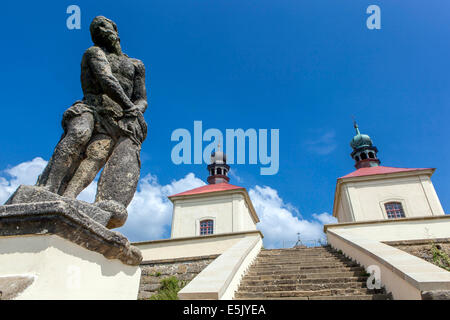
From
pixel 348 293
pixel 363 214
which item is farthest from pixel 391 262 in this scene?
pixel 363 214

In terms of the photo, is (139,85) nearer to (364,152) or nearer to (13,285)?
(13,285)


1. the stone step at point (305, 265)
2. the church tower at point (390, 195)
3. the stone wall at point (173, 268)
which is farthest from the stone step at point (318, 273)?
the church tower at point (390, 195)

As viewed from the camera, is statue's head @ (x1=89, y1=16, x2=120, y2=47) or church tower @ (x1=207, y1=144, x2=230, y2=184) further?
church tower @ (x1=207, y1=144, x2=230, y2=184)

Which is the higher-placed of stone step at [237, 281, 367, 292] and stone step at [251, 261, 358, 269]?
stone step at [251, 261, 358, 269]

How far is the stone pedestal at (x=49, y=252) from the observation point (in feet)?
4.84

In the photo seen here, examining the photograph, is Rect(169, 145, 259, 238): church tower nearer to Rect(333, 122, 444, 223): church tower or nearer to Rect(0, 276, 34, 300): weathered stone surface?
Rect(333, 122, 444, 223): church tower

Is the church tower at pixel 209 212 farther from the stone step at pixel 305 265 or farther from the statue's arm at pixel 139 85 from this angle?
the statue's arm at pixel 139 85

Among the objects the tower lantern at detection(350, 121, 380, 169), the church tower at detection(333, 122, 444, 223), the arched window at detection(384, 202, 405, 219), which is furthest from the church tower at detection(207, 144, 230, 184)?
the arched window at detection(384, 202, 405, 219)

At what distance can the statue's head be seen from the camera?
3.33 meters

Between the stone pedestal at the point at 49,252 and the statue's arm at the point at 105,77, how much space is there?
159 centimetres

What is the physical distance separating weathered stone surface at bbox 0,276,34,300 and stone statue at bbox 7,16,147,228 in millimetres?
777

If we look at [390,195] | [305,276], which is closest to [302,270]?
[305,276]
